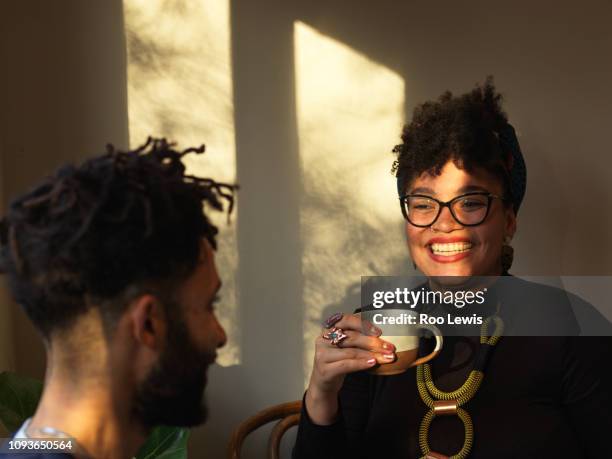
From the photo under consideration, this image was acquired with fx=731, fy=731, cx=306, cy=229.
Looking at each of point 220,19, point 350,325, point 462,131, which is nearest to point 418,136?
point 462,131

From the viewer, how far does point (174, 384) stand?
826mm

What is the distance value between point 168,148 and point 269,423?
1.25 metres

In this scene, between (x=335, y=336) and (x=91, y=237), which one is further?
(x=335, y=336)

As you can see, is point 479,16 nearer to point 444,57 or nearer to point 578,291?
point 444,57

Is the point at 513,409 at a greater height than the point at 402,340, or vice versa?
the point at 402,340

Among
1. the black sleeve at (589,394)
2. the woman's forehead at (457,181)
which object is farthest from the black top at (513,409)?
the woman's forehead at (457,181)

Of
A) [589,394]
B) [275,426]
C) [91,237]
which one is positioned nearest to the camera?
[91,237]

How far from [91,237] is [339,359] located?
56 centimetres

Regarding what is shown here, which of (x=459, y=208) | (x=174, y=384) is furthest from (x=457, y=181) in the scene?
(x=174, y=384)

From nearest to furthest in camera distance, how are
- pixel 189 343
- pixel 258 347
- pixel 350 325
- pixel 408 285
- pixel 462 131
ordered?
pixel 189 343, pixel 350 325, pixel 462 131, pixel 408 285, pixel 258 347

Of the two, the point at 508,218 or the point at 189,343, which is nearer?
the point at 189,343

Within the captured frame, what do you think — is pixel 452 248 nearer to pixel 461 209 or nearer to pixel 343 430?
pixel 461 209

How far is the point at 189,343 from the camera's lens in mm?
840

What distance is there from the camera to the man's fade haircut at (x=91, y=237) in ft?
2.47
